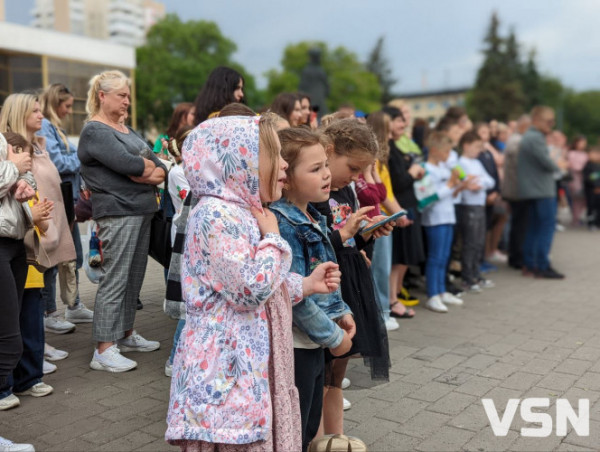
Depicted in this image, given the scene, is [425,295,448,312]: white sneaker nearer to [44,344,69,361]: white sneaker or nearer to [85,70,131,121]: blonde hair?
[44,344,69,361]: white sneaker

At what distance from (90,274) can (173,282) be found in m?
1.72

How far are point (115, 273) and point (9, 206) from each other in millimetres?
1313

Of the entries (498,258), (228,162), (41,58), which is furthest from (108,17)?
(228,162)

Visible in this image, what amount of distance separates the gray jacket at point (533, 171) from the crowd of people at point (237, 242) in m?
0.18

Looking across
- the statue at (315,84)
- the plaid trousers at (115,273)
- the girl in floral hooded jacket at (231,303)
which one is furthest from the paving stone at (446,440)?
the statue at (315,84)

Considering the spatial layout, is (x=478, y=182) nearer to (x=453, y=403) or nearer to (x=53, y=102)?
(x=453, y=403)

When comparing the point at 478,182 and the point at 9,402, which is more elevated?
the point at 478,182

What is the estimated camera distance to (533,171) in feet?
28.2

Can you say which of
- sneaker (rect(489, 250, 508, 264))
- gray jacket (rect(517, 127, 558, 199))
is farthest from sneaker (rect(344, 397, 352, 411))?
sneaker (rect(489, 250, 508, 264))

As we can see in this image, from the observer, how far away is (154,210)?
477cm

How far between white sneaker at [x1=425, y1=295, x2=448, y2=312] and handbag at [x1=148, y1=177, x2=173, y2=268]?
10.4 ft

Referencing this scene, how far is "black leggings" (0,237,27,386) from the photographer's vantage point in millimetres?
3354

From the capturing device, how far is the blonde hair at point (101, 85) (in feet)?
15.2

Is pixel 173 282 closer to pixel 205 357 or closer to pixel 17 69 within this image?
pixel 205 357
